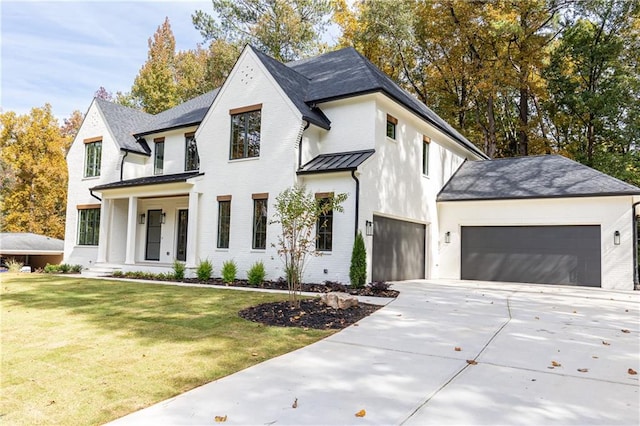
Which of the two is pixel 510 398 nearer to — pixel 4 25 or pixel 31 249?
pixel 4 25

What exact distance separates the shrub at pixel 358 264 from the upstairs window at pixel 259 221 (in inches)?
135

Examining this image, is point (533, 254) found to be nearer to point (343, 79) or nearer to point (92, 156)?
point (343, 79)

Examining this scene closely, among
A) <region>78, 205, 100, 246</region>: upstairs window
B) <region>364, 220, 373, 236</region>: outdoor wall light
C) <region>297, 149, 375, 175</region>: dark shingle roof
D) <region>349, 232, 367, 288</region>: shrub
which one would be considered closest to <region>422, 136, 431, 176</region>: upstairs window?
<region>297, 149, 375, 175</region>: dark shingle roof

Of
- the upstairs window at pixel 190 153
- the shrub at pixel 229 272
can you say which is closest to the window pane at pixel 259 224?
the shrub at pixel 229 272

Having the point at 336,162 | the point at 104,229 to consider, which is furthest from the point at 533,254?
the point at 104,229

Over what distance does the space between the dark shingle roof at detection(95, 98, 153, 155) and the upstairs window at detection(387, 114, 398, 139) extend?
1126 cm

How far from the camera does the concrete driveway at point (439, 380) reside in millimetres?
3645

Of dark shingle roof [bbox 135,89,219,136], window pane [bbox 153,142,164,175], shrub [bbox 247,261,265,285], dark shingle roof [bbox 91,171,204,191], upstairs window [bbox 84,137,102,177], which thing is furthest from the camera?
upstairs window [bbox 84,137,102,177]

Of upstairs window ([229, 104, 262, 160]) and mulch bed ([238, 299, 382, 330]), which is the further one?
upstairs window ([229, 104, 262, 160])

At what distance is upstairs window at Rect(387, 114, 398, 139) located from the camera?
14539 mm

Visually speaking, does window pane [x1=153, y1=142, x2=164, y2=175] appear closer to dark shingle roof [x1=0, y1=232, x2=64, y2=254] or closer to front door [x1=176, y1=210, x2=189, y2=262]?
front door [x1=176, y1=210, x2=189, y2=262]

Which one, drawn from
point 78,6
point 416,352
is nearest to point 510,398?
point 416,352

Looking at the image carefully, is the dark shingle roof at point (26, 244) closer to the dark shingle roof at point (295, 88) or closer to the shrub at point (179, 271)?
the shrub at point (179, 271)

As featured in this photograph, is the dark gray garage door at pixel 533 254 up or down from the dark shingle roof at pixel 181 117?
down
